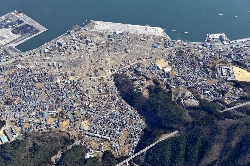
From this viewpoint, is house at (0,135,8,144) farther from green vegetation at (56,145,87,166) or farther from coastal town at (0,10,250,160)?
green vegetation at (56,145,87,166)

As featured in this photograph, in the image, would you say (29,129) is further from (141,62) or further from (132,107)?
(141,62)

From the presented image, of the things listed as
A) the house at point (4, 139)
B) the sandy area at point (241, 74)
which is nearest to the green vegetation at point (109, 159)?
the house at point (4, 139)

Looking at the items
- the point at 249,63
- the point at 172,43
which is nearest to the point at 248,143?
the point at 249,63

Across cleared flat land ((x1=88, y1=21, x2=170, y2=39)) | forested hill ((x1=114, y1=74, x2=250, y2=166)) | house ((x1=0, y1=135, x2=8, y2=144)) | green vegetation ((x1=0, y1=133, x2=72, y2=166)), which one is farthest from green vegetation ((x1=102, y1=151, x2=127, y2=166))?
cleared flat land ((x1=88, y1=21, x2=170, y2=39))

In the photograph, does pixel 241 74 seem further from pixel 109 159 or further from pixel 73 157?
pixel 73 157

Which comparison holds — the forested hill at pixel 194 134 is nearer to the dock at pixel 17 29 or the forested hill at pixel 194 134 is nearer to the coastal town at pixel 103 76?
the coastal town at pixel 103 76
